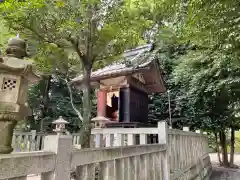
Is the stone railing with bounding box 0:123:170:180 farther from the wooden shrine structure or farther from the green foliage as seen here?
the green foliage

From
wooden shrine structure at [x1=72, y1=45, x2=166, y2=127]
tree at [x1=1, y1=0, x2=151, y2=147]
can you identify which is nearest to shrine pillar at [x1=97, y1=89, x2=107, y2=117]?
wooden shrine structure at [x1=72, y1=45, x2=166, y2=127]

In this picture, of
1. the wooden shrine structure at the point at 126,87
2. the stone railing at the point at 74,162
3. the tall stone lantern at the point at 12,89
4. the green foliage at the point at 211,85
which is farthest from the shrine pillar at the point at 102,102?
the tall stone lantern at the point at 12,89

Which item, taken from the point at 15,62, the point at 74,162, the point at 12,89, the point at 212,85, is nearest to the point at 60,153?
the point at 74,162

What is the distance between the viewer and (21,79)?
75.9 inches

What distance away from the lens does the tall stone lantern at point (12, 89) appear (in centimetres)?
173

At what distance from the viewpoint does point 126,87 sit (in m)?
6.27

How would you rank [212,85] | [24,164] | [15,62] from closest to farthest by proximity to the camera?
1. [24,164]
2. [15,62]
3. [212,85]

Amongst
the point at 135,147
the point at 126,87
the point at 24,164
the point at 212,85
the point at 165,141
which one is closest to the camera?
the point at 24,164

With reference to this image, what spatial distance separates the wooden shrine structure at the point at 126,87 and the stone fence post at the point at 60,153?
14.1 feet

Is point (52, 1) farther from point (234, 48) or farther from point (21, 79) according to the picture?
point (234, 48)

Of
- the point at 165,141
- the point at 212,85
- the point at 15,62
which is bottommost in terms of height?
the point at 165,141

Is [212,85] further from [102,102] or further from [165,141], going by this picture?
[165,141]

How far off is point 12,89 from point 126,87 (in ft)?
15.1

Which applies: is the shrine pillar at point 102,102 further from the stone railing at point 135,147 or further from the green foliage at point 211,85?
the green foliage at point 211,85
